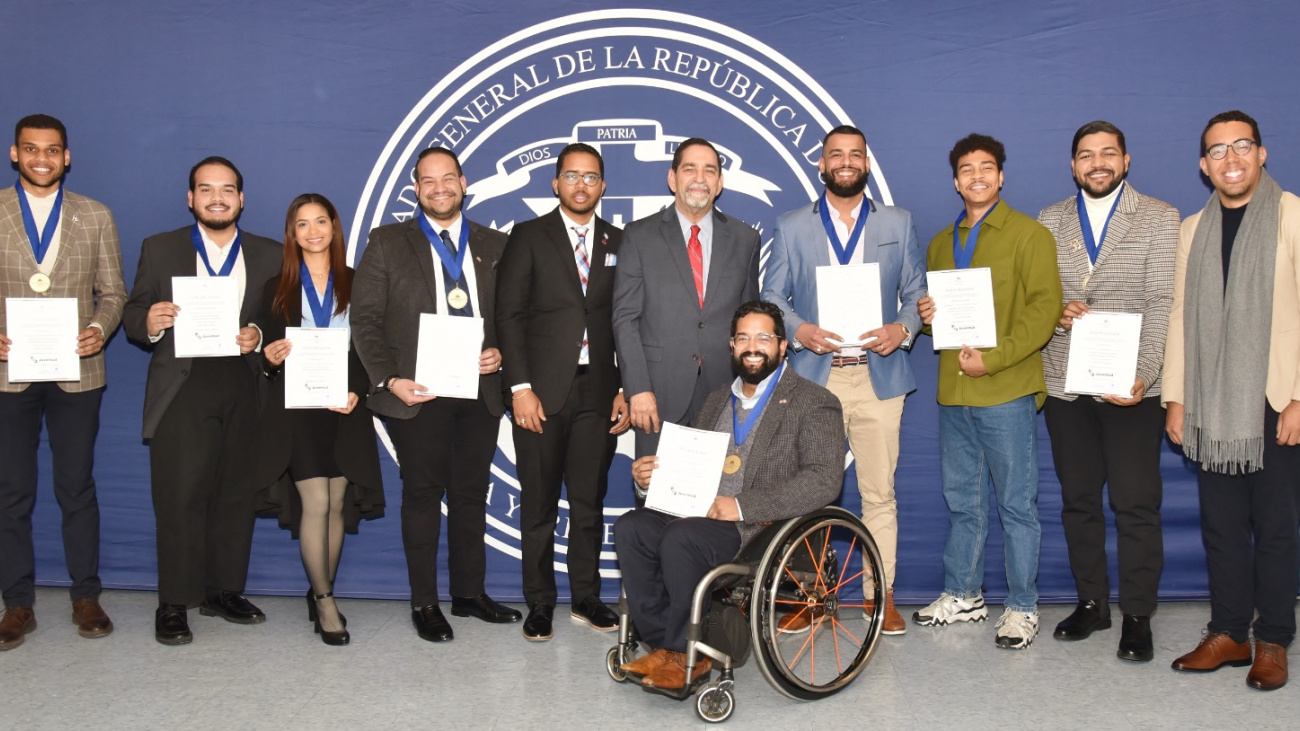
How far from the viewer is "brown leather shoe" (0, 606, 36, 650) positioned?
371cm

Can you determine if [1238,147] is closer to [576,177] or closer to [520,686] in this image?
[576,177]

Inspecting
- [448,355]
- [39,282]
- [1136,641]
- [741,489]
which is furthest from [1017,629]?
[39,282]

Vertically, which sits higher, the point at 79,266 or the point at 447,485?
the point at 79,266

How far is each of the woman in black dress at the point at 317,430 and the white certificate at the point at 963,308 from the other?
2.12 metres

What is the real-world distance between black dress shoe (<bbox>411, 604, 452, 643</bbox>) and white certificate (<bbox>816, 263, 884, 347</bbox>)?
1.79 metres

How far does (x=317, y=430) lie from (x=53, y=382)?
3.48 ft

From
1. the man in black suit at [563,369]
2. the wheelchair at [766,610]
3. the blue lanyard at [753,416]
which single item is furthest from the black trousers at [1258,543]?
the man in black suit at [563,369]

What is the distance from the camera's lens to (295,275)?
3744 mm

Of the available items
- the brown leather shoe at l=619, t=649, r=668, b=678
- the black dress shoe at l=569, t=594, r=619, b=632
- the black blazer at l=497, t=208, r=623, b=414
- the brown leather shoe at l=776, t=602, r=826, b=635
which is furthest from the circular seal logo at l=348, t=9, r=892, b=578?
the brown leather shoe at l=776, t=602, r=826, b=635

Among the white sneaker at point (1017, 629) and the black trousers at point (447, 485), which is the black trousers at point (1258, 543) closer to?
the white sneaker at point (1017, 629)

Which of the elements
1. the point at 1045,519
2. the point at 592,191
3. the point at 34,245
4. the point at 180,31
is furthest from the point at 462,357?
the point at 1045,519

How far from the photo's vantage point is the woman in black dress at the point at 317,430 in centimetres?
371

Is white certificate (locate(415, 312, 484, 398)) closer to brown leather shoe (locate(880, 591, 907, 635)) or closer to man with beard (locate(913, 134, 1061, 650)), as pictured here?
man with beard (locate(913, 134, 1061, 650))

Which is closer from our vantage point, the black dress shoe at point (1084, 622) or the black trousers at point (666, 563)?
the black trousers at point (666, 563)
